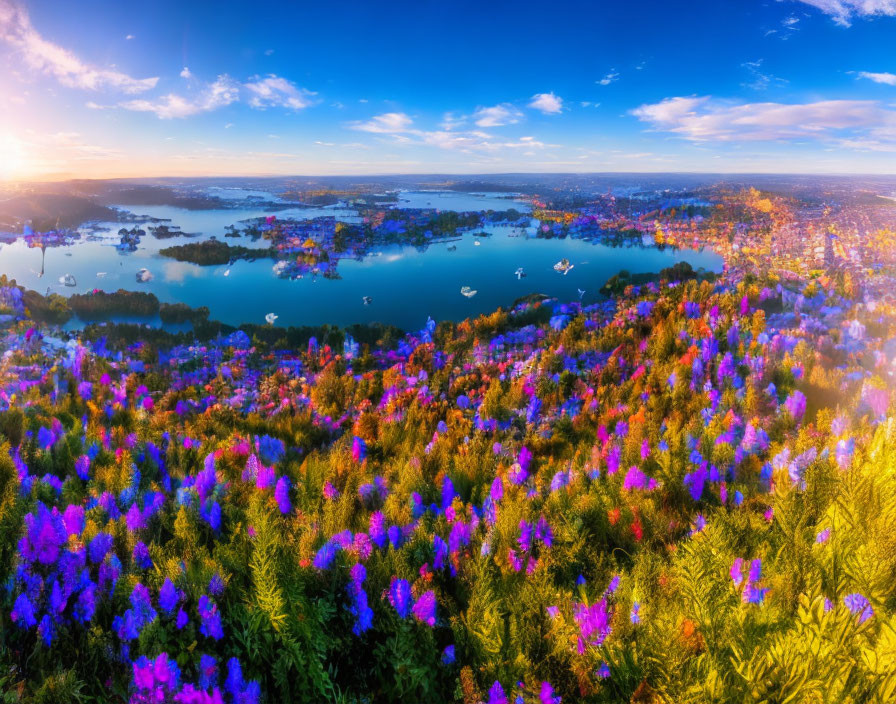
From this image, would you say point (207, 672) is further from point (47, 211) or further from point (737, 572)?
point (47, 211)

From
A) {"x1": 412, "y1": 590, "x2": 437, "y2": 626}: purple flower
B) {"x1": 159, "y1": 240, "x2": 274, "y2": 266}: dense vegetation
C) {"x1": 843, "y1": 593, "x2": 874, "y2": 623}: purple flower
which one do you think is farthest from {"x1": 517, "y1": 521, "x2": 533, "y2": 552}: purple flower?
{"x1": 159, "y1": 240, "x2": 274, "y2": 266}: dense vegetation

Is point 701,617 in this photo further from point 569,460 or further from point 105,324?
point 105,324

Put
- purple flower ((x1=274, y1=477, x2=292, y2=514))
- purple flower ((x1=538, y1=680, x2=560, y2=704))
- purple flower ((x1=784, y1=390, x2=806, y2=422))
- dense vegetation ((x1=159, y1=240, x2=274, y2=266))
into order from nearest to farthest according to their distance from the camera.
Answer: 1. purple flower ((x1=538, y1=680, x2=560, y2=704))
2. purple flower ((x1=274, y1=477, x2=292, y2=514))
3. purple flower ((x1=784, y1=390, x2=806, y2=422))
4. dense vegetation ((x1=159, y1=240, x2=274, y2=266))

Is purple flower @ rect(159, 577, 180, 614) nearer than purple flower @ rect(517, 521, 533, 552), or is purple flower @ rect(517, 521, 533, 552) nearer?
purple flower @ rect(159, 577, 180, 614)

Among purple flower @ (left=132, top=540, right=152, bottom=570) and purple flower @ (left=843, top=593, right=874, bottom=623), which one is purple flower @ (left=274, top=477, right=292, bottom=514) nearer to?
purple flower @ (left=132, top=540, right=152, bottom=570)

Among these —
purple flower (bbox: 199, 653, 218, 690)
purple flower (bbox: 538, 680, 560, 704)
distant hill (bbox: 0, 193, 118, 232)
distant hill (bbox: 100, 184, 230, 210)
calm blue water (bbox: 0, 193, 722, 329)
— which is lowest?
purple flower (bbox: 199, 653, 218, 690)

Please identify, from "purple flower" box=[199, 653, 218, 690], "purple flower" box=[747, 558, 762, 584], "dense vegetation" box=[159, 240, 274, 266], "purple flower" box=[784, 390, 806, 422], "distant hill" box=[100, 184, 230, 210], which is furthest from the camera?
"distant hill" box=[100, 184, 230, 210]

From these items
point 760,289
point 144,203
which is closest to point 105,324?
point 760,289
